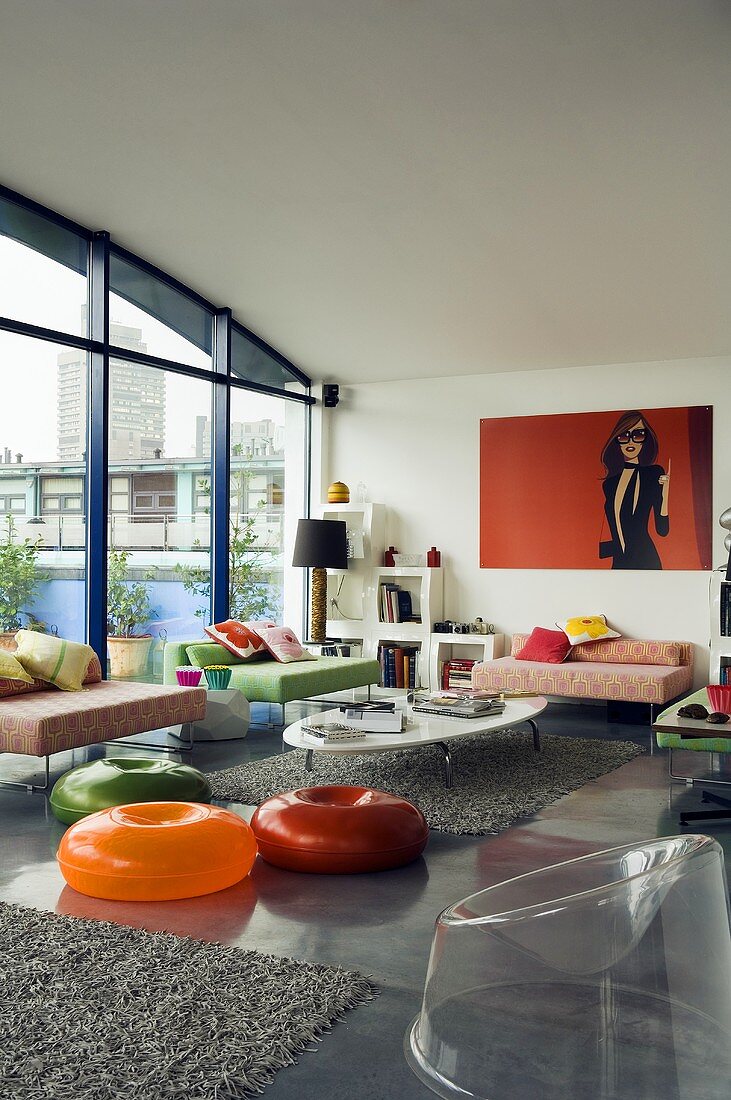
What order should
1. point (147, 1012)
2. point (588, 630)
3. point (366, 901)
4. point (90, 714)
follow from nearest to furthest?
point (147, 1012) → point (366, 901) → point (90, 714) → point (588, 630)

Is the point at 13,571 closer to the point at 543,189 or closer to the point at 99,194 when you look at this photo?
the point at 99,194

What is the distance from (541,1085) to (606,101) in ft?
14.2

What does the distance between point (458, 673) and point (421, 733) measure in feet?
10.9

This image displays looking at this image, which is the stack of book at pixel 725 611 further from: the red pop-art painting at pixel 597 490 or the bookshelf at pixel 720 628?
the red pop-art painting at pixel 597 490

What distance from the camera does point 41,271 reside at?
6137mm

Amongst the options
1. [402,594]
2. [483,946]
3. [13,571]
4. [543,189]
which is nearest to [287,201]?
[543,189]

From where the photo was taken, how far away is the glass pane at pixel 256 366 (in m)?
8.09

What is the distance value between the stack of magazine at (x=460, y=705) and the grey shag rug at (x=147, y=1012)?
8.26 ft

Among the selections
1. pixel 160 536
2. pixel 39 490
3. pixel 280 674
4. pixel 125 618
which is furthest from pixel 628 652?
pixel 39 490

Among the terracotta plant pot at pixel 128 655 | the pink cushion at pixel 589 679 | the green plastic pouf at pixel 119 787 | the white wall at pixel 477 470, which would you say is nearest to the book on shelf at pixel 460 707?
the pink cushion at pixel 589 679

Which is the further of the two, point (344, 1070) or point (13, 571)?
point (13, 571)

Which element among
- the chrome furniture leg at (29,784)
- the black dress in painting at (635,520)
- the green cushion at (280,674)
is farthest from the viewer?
the black dress in painting at (635,520)

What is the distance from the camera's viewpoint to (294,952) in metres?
2.96

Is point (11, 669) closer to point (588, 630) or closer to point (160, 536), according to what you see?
point (160, 536)
